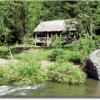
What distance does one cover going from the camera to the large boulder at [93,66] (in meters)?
18.8

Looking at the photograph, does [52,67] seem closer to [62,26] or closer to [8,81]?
[8,81]

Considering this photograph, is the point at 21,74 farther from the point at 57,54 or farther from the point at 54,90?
the point at 57,54

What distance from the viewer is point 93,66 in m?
19.0

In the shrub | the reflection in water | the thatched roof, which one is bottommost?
the thatched roof

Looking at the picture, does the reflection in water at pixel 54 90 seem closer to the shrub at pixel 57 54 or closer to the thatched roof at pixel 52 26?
the shrub at pixel 57 54

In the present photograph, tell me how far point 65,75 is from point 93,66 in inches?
79.5

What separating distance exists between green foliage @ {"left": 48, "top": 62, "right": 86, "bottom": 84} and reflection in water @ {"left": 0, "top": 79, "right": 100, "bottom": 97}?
1.23ft

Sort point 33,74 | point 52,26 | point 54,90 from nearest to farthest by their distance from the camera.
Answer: point 54,90, point 33,74, point 52,26

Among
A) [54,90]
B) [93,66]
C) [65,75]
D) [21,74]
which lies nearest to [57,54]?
[93,66]

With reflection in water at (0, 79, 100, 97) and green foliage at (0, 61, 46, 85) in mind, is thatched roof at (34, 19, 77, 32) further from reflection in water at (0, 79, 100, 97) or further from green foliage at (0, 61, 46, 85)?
reflection in water at (0, 79, 100, 97)

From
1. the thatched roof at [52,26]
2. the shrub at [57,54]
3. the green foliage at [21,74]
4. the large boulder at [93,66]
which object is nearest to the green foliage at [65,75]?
the green foliage at [21,74]

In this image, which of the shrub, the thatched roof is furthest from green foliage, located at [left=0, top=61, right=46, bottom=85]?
the thatched roof

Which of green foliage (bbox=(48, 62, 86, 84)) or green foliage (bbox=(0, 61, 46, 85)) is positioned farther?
green foliage (bbox=(48, 62, 86, 84))

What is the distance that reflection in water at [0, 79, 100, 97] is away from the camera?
14859mm
